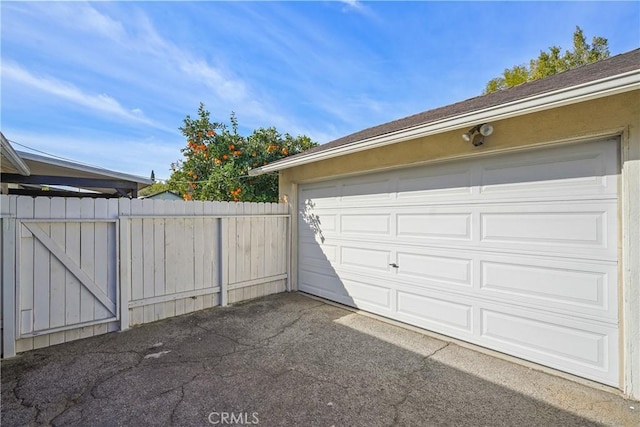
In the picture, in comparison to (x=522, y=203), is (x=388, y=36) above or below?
above

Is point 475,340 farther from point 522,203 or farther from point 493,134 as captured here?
point 493,134

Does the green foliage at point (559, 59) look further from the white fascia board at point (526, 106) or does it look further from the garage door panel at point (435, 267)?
the garage door panel at point (435, 267)

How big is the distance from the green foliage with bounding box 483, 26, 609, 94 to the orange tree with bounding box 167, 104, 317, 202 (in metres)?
9.69

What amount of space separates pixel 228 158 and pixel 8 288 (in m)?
6.03

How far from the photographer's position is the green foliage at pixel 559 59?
11672mm

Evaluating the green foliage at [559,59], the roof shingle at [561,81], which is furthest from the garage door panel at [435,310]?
the green foliage at [559,59]

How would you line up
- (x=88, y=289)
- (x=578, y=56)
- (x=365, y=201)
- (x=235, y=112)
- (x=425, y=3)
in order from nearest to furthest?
(x=88, y=289) < (x=365, y=201) < (x=425, y=3) < (x=235, y=112) < (x=578, y=56)

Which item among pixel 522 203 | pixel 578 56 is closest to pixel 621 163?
pixel 522 203

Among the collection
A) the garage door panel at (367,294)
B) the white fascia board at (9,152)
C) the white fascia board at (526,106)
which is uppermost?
the white fascia board at (526,106)

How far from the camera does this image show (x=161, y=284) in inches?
178

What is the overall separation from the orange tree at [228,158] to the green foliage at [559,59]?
9.69 metres

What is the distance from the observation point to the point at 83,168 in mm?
5957

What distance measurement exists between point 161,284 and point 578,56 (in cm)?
1680

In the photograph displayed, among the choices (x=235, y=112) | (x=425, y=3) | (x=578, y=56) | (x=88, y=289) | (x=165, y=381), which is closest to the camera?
(x=165, y=381)
